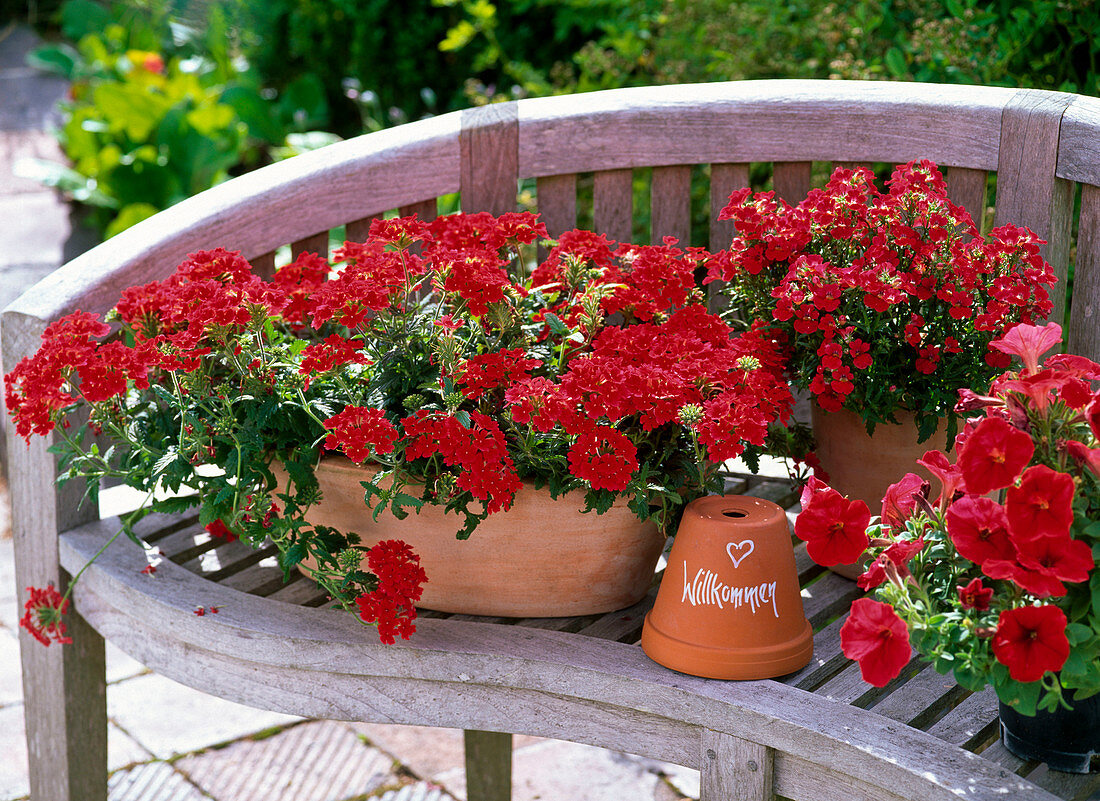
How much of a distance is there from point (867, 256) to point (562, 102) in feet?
2.13

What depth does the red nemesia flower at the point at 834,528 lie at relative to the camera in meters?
1.09

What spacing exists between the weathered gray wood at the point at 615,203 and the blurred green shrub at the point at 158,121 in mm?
2632

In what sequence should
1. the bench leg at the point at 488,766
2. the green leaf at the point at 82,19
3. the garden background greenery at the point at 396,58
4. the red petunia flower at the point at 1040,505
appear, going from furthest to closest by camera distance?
the green leaf at the point at 82,19, the bench leg at the point at 488,766, the garden background greenery at the point at 396,58, the red petunia flower at the point at 1040,505

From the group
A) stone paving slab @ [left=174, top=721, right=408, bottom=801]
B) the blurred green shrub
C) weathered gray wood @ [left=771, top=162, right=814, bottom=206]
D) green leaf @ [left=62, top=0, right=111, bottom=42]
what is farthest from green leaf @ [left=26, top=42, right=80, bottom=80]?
weathered gray wood @ [left=771, top=162, right=814, bottom=206]

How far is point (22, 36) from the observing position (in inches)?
239

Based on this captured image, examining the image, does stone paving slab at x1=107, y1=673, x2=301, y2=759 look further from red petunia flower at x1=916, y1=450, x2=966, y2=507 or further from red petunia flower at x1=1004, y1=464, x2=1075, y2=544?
red petunia flower at x1=1004, y1=464, x2=1075, y2=544

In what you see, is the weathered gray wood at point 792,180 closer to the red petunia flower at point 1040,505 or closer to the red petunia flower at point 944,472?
the red petunia flower at point 944,472

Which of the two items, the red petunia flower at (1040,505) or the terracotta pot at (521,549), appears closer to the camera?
the red petunia flower at (1040,505)

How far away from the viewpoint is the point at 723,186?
5.83 ft

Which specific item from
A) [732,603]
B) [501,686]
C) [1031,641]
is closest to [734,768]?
[732,603]

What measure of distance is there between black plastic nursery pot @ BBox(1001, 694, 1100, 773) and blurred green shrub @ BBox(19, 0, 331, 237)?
3.54 metres

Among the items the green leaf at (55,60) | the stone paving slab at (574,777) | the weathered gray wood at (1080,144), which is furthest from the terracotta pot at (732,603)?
the green leaf at (55,60)

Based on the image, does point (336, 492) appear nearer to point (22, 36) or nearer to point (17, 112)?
point (17, 112)

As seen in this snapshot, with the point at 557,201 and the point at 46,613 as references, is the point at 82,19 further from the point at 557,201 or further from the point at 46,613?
the point at 46,613
